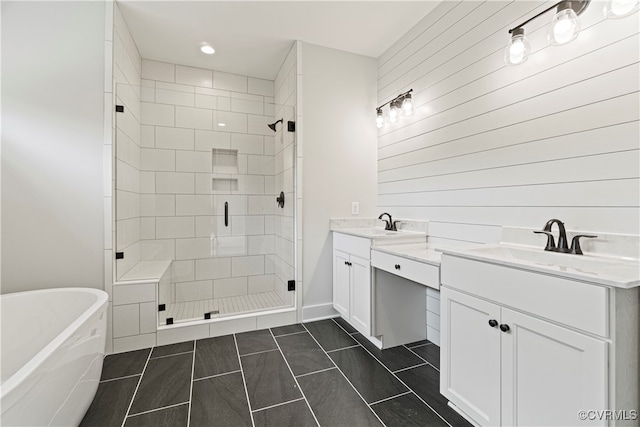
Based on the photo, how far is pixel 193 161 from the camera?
10.1ft

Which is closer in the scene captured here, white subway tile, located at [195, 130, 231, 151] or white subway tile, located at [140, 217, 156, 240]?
white subway tile, located at [140, 217, 156, 240]

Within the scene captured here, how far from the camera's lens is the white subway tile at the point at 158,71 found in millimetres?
2943

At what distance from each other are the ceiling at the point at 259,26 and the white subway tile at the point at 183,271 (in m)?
2.19

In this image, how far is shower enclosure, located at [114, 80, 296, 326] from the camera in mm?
2820

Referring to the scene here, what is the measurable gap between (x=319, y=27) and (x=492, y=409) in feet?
9.50

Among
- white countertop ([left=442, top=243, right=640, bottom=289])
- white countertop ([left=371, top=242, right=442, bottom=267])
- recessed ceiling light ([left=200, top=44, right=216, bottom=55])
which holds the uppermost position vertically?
recessed ceiling light ([left=200, top=44, right=216, bottom=55])

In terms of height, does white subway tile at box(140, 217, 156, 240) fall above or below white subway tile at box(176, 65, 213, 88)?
below

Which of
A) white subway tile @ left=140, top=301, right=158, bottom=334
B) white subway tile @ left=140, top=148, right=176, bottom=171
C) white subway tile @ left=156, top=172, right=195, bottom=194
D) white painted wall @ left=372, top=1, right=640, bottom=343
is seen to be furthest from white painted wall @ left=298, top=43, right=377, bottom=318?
white subway tile @ left=140, top=148, right=176, bottom=171

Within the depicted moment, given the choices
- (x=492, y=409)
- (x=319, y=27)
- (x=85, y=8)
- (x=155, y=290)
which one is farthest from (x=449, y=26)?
(x=155, y=290)

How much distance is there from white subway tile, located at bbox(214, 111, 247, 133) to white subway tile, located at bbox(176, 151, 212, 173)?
35cm

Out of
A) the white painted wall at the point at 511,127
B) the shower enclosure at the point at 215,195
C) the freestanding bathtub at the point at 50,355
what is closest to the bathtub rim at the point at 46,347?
the freestanding bathtub at the point at 50,355

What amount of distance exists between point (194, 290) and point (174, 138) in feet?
5.46

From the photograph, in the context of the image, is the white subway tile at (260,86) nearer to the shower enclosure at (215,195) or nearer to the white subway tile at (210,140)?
the shower enclosure at (215,195)

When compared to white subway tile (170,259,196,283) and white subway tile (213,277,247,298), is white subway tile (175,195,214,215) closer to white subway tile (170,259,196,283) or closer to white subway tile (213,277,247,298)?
white subway tile (170,259,196,283)
